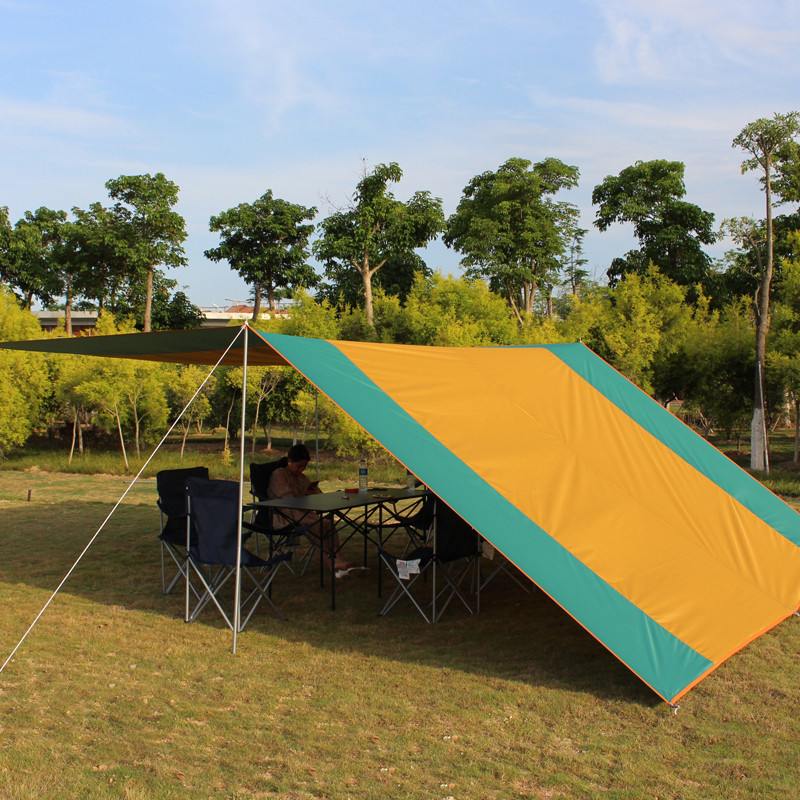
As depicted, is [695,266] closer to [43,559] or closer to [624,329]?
[624,329]

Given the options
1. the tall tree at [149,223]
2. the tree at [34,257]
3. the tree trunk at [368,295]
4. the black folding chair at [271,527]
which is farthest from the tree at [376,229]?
the black folding chair at [271,527]

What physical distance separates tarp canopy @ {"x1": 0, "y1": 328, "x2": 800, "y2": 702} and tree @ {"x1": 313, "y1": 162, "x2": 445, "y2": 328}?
67.3 feet

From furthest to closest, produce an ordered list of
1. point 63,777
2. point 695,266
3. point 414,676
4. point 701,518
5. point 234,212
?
point 234,212 < point 695,266 < point 701,518 < point 414,676 < point 63,777

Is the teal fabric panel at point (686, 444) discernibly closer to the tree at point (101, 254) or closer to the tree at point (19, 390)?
the tree at point (19, 390)

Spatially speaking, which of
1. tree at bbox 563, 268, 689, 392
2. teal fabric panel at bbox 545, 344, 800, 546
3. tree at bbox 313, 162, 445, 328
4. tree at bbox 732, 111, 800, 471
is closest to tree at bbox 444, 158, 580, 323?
tree at bbox 313, 162, 445, 328

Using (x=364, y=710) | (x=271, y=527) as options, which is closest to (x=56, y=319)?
(x=271, y=527)

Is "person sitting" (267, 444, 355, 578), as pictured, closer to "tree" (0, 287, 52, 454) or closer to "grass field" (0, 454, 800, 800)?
"grass field" (0, 454, 800, 800)

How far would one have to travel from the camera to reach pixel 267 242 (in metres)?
28.1

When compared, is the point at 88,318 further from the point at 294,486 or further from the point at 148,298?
the point at 294,486

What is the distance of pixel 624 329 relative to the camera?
752 inches

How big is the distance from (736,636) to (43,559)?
196 inches

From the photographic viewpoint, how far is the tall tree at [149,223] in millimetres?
26094

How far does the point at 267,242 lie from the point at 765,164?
17.2 m

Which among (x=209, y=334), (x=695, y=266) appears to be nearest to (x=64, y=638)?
(x=209, y=334)
